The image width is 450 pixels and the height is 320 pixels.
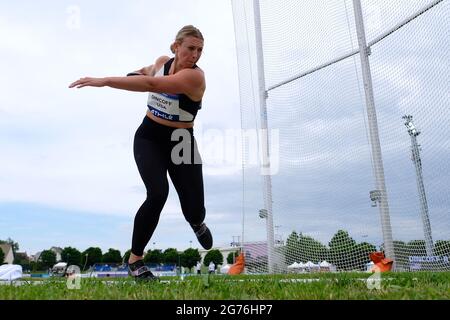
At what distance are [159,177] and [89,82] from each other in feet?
3.25

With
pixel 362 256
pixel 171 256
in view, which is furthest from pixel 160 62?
pixel 171 256

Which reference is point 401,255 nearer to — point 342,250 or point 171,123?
point 342,250

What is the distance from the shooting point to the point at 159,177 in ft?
12.3

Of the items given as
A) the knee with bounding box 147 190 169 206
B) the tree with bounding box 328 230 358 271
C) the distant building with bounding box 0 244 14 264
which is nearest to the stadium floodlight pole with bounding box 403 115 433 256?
the tree with bounding box 328 230 358 271

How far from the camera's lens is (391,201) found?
8172 millimetres

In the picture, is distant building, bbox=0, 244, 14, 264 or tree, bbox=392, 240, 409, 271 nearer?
tree, bbox=392, 240, 409, 271

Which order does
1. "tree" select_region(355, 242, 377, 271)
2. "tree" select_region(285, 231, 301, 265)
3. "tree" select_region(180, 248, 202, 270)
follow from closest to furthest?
"tree" select_region(355, 242, 377, 271), "tree" select_region(285, 231, 301, 265), "tree" select_region(180, 248, 202, 270)

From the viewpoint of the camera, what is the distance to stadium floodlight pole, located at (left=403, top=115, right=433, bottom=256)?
7477mm

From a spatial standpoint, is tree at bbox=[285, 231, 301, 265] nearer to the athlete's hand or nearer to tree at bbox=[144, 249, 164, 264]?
the athlete's hand

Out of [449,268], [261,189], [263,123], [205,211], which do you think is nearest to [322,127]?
[263,123]

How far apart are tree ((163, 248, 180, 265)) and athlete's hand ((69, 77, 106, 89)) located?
64444 mm

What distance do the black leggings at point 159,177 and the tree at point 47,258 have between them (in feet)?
215

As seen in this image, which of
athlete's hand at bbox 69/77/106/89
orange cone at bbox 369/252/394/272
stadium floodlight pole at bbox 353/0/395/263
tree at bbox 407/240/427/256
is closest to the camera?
athlete's hand at bbox 69/77/106/89

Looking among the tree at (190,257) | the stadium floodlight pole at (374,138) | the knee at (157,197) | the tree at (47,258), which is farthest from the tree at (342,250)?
the tree at (47,258)
